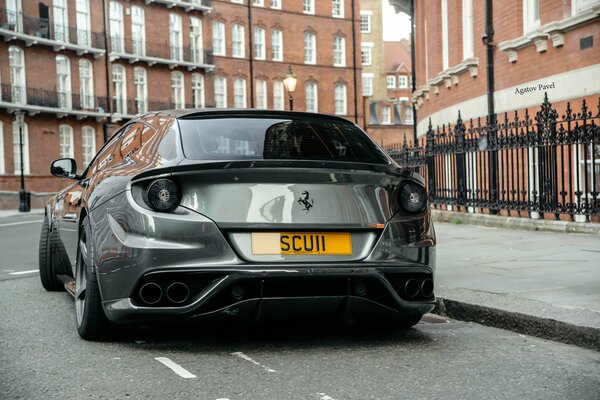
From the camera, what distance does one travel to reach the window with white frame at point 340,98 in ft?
206

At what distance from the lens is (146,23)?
52.0 meters

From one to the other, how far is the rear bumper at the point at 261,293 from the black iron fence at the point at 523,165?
21.3ft

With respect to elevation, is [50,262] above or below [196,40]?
below

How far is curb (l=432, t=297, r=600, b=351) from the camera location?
492cm

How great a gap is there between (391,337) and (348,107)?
5876 cm

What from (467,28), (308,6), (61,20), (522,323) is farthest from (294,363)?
(308,6)

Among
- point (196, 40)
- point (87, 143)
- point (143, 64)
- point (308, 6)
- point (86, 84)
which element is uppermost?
point (308, 6)

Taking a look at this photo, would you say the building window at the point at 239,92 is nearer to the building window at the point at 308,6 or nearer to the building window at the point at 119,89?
the building window at the point at 308,6

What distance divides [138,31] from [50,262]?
46.1m

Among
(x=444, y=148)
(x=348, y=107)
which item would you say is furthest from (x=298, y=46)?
(x=444, y=148)

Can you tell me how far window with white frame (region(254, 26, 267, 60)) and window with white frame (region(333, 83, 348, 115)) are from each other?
7.19 m

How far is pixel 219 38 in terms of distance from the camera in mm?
56250

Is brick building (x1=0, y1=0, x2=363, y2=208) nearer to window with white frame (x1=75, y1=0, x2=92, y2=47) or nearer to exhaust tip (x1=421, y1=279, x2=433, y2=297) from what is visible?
window with white frame (x1=75, y1=0, x2=92, y2=47)

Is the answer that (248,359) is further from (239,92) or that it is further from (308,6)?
(308,6)
